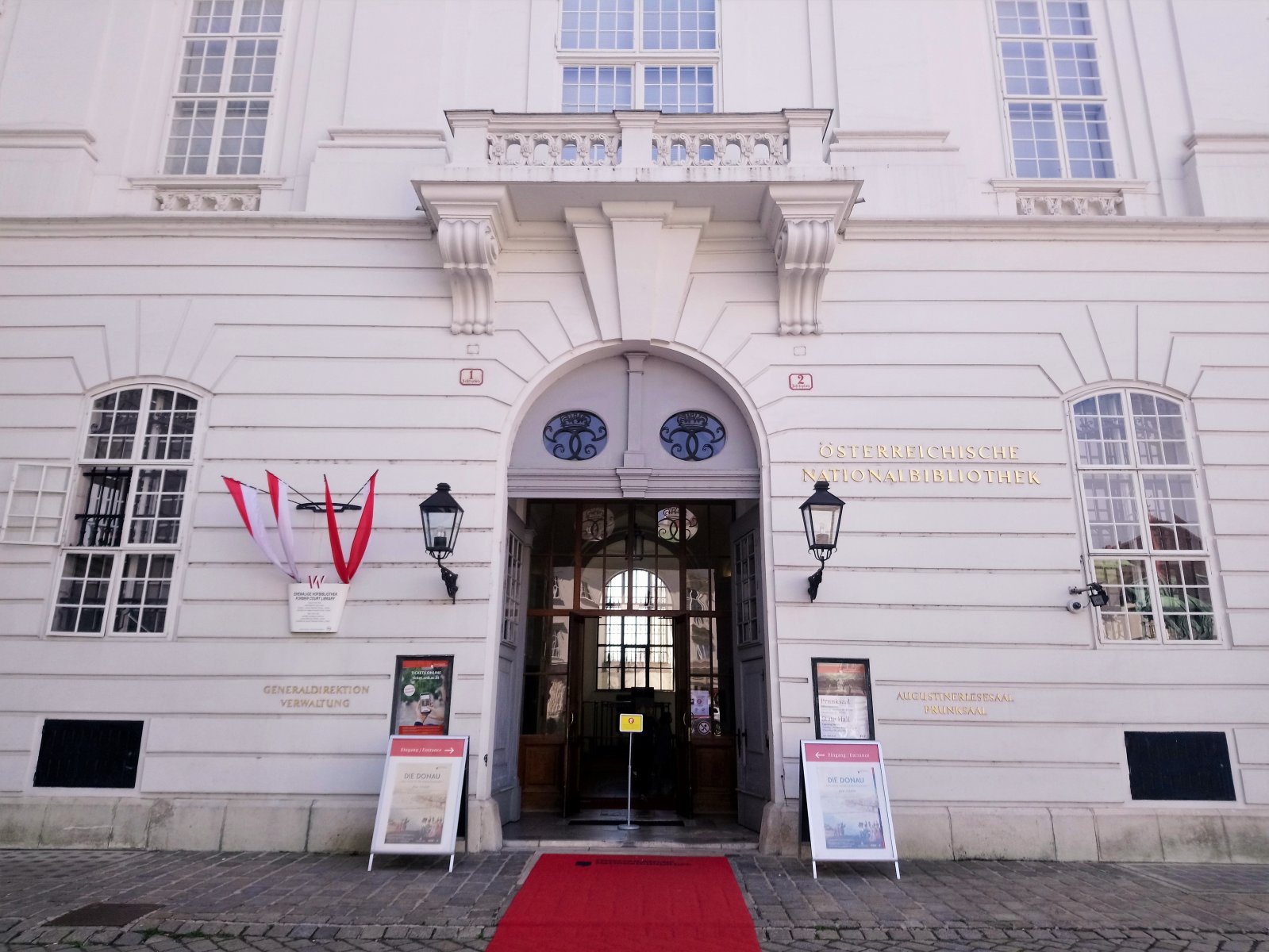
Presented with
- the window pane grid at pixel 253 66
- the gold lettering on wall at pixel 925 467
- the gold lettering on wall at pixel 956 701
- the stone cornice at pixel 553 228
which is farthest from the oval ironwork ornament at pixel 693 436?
the window pane grid at pixel 253 66

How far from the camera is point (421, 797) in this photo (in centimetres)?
785

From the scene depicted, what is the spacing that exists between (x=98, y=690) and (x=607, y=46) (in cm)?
997

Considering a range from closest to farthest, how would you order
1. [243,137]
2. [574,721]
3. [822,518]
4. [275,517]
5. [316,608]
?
[822,518], [316,608], [275,517], [243,137], [574,721]

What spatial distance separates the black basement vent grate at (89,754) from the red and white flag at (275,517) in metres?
2.17

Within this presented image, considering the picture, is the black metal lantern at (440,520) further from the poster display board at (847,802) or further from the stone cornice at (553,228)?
the poster display board at (847,802)

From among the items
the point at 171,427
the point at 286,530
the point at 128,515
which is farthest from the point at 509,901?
the point at 171,427

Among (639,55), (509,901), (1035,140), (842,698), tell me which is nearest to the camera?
(509,901)

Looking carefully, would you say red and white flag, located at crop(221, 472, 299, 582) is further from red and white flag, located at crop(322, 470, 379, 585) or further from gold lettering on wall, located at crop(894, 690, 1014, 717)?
gold lettering on wall, located at crop(894, 690, 1014, 717)

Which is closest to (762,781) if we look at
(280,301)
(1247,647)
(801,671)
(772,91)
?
(801,671)

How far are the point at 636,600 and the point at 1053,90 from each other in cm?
882

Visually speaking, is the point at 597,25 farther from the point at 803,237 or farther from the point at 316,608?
the point at 316,608

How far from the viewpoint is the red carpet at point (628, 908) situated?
5.67 m

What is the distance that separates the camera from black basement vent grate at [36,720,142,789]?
28.5 ft

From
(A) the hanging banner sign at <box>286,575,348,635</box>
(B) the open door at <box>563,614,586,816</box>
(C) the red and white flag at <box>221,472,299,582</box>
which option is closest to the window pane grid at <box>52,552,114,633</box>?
(C) the red and white flag at <box>221,472,299,582</box>
